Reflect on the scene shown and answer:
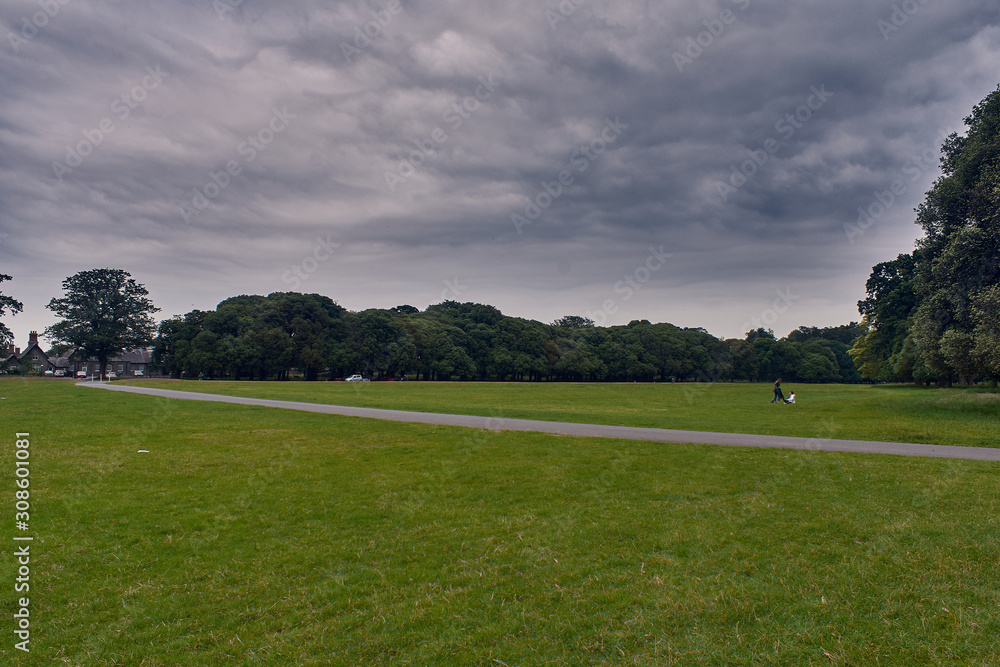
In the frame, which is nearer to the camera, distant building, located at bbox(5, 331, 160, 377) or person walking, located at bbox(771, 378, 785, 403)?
person walking, located at bbox(771, 378, 785, 403)

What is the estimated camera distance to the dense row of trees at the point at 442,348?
272 ft

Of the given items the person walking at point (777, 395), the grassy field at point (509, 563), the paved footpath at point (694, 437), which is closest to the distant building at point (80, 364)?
the paved footpath at point (694, 437)

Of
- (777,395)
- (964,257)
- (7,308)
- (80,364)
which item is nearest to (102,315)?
(7,308)

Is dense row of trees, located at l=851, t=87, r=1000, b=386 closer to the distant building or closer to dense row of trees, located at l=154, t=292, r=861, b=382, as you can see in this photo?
dense row of trees, located at l=154, t=292, r=861, b=382

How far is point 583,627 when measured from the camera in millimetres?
5121

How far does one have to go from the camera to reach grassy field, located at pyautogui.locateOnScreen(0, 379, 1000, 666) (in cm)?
480

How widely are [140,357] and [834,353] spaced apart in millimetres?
173204

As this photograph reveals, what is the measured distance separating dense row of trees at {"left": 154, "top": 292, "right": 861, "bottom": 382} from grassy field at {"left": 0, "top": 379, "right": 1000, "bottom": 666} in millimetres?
74109

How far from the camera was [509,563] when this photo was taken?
664cm

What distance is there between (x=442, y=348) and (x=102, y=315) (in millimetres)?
51074

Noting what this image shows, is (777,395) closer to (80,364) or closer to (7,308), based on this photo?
(7,308)

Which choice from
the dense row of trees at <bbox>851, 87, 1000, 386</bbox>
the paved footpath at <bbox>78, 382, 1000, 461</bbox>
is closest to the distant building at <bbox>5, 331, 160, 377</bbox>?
the paved footpath at <bbox>78, 382, 1000, 461</bbox>

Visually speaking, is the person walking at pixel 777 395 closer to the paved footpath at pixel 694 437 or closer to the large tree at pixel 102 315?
the paved footpath at pixel 694 437

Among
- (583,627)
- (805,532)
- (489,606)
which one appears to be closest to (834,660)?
(583,627)
